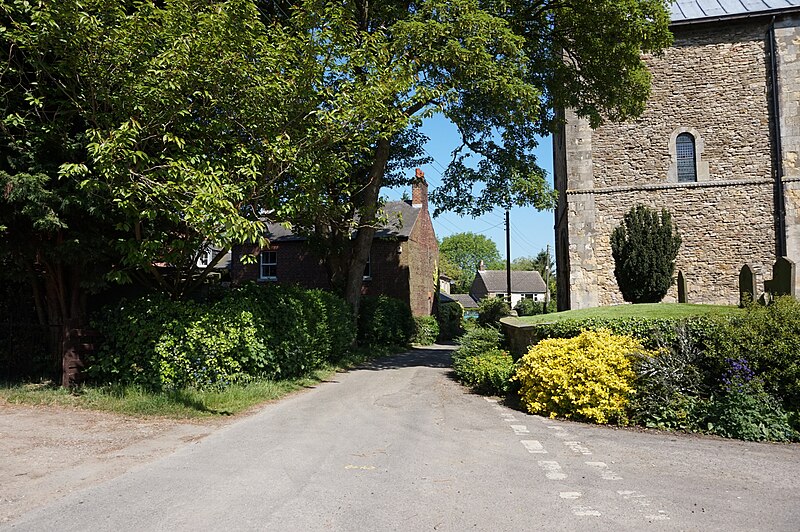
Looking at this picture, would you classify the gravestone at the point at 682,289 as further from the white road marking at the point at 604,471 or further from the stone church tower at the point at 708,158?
the white road marking at the point at 604,471

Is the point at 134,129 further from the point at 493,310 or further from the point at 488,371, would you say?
the point at 493,310

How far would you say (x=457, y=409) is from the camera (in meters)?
10.4

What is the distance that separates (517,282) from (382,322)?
63.0 metres

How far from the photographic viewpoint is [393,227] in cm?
3086

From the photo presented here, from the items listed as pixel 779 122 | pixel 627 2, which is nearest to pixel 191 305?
pixel 627 2

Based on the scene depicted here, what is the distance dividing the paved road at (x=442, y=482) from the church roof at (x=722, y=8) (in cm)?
1957

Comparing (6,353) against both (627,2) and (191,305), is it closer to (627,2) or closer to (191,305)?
(191,305)

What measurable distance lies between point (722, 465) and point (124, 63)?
978cm

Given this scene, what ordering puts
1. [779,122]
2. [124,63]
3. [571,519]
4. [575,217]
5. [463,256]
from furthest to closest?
[463,256], [575,217], [779,122], [124,63], [571,519]

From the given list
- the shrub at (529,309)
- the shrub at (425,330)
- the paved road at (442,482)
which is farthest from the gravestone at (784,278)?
the shrub at (529,309)

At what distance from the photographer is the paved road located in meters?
4.80

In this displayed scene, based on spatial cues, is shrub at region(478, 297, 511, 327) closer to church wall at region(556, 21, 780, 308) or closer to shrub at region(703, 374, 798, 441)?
church wall at region(556, 21, 780, 308)

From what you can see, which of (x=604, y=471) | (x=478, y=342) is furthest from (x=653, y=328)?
(x=478, y=342)

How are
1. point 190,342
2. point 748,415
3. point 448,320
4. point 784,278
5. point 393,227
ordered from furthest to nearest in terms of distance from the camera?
point 448,320, point 393,227, point 784,278, point 190,342, point 748,415
